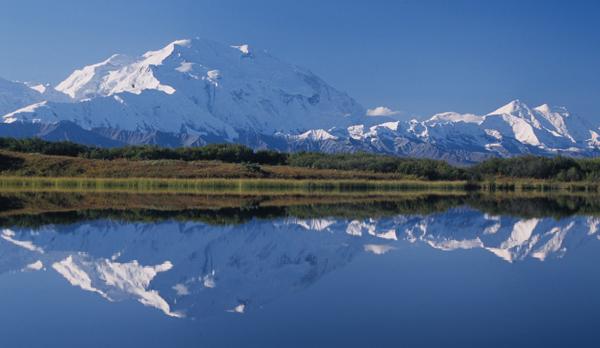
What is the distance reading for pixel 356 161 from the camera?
101 metres

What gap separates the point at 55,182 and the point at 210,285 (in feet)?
177

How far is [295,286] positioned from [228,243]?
22.9ft

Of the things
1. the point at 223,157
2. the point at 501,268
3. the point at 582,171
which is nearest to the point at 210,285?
the point at 501,268

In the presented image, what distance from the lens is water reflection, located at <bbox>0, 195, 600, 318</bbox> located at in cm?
1322

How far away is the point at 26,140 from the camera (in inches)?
3706

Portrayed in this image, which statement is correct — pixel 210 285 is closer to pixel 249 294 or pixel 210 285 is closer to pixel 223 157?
pixel 249 294

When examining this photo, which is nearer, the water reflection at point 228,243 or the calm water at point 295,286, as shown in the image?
the calm water at point 295,286

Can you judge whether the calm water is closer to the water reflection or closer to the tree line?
the water reflection

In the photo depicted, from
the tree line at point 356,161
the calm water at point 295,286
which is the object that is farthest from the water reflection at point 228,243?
the tree line at point 356,161

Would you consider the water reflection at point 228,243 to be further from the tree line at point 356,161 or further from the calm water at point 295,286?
the tree line at point 356,161

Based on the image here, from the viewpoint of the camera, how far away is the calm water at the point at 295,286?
9992 millimetres

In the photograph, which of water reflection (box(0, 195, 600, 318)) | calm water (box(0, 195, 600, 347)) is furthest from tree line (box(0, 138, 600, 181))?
calm water (box(0, 195, 600, 347))

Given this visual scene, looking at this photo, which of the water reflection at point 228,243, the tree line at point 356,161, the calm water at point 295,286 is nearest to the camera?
the calm water at point 295,286

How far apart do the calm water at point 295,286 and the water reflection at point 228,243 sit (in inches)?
2.3
